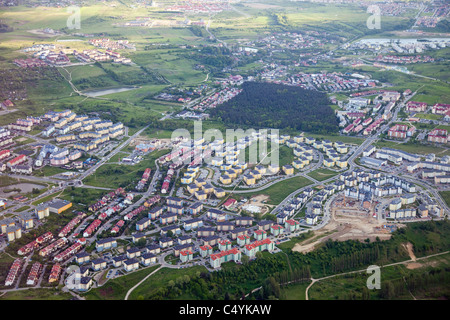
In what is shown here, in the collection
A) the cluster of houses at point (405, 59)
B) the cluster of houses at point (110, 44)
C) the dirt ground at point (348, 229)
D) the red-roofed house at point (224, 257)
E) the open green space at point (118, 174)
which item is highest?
the cluster of houses at point (110, 44)

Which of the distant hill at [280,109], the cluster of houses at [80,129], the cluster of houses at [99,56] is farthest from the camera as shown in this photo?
the cluster of houses at [99,56]

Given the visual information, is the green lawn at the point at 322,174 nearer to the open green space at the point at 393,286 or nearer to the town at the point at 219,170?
the town at the point at 219,170

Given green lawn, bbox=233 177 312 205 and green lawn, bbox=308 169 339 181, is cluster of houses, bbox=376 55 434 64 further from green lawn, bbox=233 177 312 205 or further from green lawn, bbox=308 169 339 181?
green lawn, bbox=233 177 312 205

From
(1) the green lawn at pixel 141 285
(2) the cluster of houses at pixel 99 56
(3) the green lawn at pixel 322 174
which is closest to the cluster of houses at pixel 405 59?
(2) the cluster of houses at pixel 99 56

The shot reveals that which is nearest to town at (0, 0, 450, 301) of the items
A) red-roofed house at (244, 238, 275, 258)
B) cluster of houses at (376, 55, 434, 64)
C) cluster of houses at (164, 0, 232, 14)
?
red-roofed house at (244, 238, 275, 258)

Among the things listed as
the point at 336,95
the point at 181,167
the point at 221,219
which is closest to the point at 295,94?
the point at 336,95
